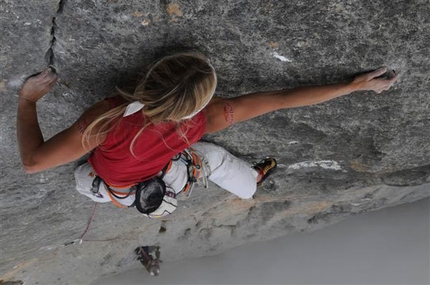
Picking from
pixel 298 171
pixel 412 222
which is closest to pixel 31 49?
pixel 298 171

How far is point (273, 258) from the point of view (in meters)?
3.81

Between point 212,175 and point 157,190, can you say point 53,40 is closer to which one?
point 157,190

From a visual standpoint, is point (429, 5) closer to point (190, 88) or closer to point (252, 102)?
point (252, 102)

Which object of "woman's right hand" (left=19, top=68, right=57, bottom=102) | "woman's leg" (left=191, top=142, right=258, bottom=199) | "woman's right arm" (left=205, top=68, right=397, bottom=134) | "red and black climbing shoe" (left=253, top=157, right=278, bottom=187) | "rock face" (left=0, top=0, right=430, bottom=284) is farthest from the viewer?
"red and black climbing shoe" (left=253, top=157, right=278, bottom=187)

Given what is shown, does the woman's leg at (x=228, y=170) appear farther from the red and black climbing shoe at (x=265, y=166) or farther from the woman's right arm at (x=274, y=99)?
the woman's right arm at (x=274, y=99)

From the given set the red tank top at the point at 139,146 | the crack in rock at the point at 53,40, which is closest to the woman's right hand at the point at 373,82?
the red tank top at the point at 139,146

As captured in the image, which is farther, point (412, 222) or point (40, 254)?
point (412, 222)

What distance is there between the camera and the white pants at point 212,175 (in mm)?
1835

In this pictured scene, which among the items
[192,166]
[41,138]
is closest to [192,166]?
[192,166]

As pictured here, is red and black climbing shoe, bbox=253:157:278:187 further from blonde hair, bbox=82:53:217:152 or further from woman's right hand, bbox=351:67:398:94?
blonde hair, bbox=82:53:217:152

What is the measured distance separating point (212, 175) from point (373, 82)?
2.41 feet

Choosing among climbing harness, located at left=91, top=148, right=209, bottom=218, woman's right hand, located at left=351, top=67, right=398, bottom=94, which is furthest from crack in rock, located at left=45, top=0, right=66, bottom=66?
woman's right hand, located at left=351, top=67, right=398, bottom=94

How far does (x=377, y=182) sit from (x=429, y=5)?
1.40 meters

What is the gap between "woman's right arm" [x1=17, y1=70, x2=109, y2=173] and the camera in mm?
1436
